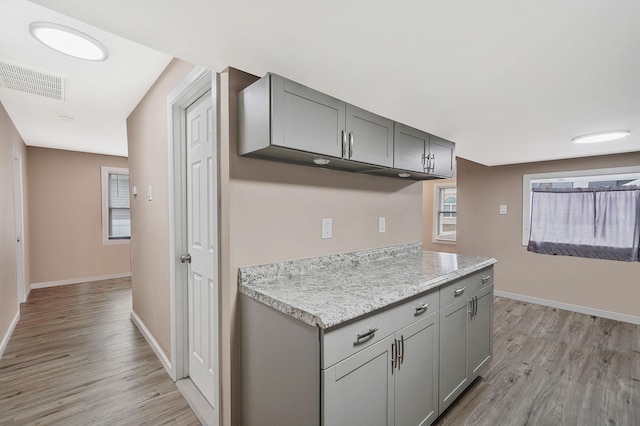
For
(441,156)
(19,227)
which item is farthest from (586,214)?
(19,227)

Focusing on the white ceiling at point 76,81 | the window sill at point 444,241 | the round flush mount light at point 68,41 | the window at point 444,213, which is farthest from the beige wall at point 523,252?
the round flush mount light at point 68,41

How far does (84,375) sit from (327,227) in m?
2.32

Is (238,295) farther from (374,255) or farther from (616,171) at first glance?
(616,171)

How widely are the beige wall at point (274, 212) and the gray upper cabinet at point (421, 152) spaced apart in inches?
13.1

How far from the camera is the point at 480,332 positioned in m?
2.15

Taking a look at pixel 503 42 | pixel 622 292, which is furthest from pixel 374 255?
pixel 622 292

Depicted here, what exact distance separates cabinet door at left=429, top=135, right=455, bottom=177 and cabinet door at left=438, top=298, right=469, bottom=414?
109 cm

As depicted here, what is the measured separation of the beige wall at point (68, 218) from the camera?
15.7 ft

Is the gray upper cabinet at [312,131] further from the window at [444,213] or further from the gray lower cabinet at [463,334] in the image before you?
the window at [444,213]

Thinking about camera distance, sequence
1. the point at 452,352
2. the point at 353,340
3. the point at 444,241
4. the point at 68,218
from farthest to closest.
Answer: the point at 444,241 → the point at 68,218 → the point at 452,352 → the point at 353,340

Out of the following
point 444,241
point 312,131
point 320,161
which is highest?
point 312,131

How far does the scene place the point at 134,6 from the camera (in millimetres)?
1026

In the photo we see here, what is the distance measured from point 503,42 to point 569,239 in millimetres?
3914

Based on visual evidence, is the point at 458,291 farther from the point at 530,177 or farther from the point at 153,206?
the point at 530,177
